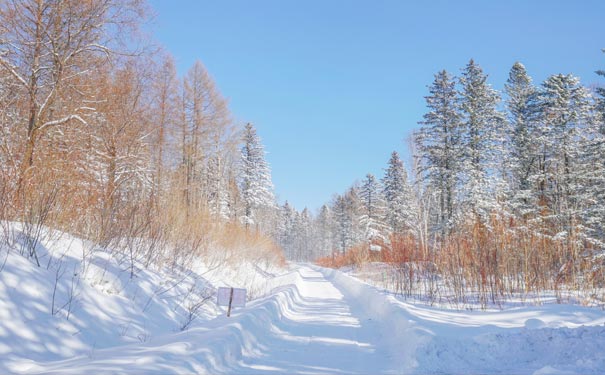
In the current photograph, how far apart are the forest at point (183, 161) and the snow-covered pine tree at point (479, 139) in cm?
8

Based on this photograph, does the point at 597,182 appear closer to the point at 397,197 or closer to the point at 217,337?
the point at 397,197

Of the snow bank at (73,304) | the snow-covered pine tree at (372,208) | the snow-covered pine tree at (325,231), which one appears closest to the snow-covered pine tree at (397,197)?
the snow-covered pine tree at (372,208)

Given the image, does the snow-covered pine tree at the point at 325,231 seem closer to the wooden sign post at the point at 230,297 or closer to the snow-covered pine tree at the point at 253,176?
the snow-covered pine tree at the point at 253,176

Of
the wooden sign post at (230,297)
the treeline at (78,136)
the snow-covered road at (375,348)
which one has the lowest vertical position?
the snow-covered road at (375,348)

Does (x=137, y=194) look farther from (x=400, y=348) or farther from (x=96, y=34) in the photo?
(x=400, y=348)

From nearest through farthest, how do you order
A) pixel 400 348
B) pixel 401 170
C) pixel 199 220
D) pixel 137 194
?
pixel 400 348, pixel 137 194, pixel 199 220, pixel 401 170

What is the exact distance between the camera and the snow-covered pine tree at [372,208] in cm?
4200

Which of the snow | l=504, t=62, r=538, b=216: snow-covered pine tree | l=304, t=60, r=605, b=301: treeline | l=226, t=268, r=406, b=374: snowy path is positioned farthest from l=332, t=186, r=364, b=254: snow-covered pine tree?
the snow

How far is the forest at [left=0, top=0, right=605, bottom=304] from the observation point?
674cm

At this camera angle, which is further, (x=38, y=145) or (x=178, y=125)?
(x=178, y=125)

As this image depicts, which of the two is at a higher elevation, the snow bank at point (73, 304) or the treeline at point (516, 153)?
the treeline at point (516, 153)

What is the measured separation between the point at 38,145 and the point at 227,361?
19.4ft

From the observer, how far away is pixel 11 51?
22.3ft

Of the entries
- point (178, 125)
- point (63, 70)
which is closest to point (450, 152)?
point (178, 125)
